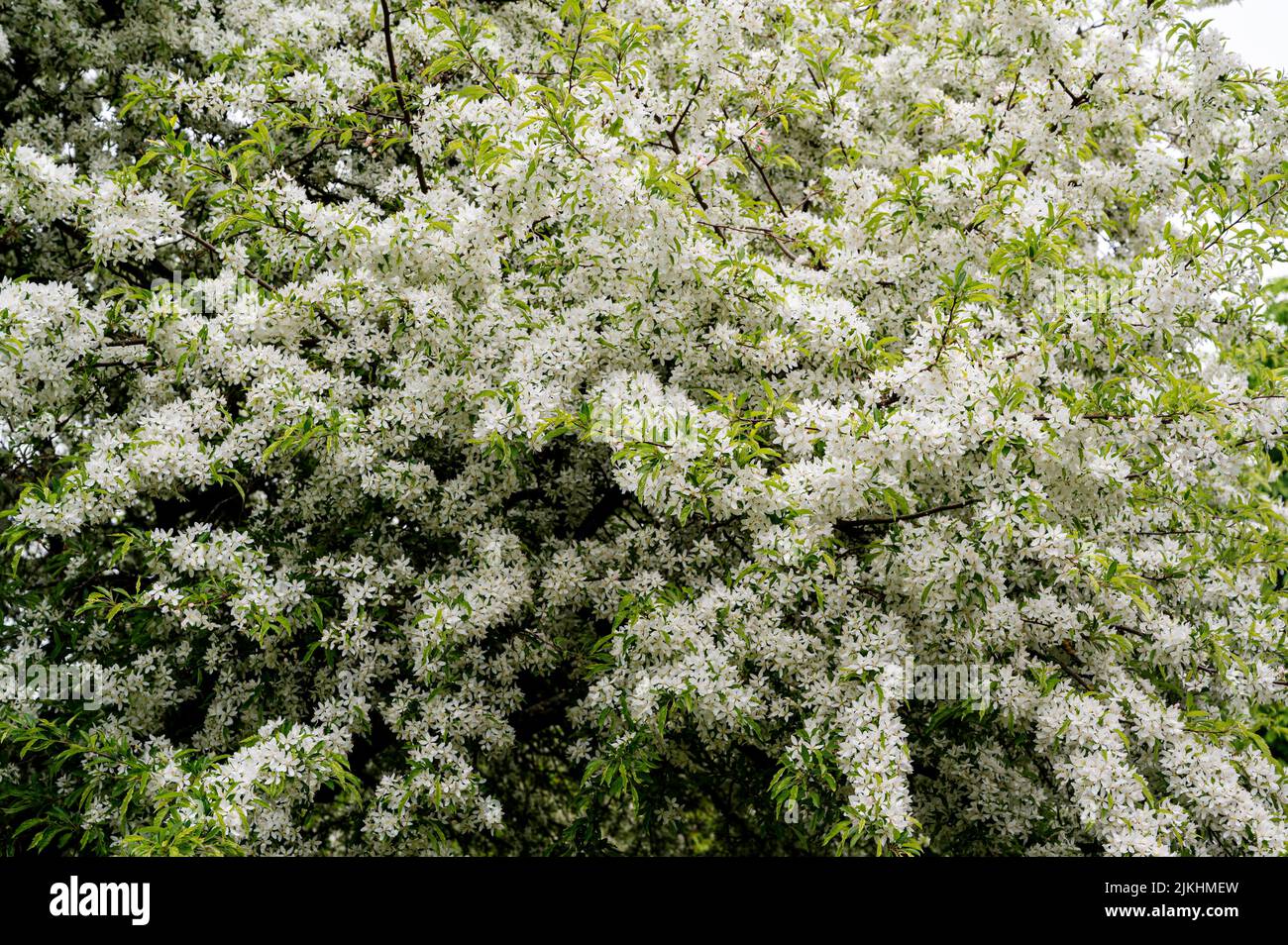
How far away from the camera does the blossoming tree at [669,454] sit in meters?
3.86

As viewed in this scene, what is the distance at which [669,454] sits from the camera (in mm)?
3684

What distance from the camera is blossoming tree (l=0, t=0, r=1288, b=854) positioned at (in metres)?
3.86

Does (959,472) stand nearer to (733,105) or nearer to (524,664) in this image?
(524,664)

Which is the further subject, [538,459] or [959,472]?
[538,459]

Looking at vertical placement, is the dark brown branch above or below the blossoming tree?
above

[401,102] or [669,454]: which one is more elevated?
[401,102]

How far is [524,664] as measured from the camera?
4.71 meters

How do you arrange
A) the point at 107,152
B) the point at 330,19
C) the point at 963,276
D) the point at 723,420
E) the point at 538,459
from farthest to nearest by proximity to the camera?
the point at 107,152 → the point at 330,19 → the point at 538,459 → the point at 723,420 → the point at 963,276

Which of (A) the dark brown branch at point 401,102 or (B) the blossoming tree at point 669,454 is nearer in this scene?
(B) the blossoming tree at point 669,454

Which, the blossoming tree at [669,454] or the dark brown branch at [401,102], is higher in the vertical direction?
the dark brown branch at [401,102]

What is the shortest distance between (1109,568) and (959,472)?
26.8 inches

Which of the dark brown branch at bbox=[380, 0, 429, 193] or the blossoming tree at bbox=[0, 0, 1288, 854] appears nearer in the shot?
the blossoming tree at bbox=[0, 0, 1288, 854]

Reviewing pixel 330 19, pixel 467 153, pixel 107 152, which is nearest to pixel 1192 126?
pixel 467 153

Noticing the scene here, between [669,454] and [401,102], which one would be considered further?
[401,102]
